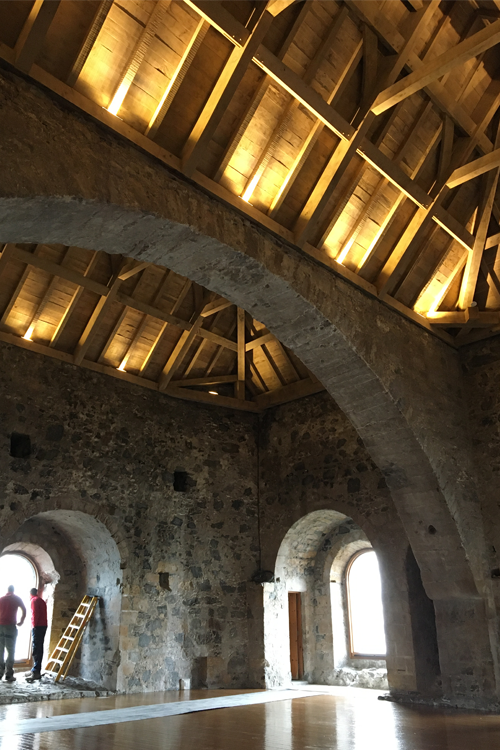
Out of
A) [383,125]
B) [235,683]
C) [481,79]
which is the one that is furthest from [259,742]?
[481,79]

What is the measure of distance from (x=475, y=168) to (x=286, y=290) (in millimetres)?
2262

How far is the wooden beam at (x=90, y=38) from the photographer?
3.91m

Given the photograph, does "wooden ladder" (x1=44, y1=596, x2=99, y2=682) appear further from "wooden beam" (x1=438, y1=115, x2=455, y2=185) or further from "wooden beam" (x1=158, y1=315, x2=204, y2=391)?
"wooden beam" (x1=438, y1=115, x2=455, y2=185)

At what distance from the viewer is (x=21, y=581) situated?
28.0 feet

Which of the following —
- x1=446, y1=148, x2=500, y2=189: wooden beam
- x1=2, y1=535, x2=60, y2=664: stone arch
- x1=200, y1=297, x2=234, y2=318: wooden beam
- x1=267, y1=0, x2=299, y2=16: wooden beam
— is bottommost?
x1=2, y1=535, x2=60, y2=664: stone arch

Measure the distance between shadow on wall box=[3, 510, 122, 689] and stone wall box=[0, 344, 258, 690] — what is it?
2cm

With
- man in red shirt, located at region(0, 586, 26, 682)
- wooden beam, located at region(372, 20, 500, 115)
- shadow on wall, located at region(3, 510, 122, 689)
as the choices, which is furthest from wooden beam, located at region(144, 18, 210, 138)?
man in red shirt, located at region(0, 586, 26, 682)

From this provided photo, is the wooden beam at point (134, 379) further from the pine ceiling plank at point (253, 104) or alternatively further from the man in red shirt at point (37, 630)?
the pine ceiling plank at point (253, 104)

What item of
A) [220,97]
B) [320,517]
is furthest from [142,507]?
[220,97]

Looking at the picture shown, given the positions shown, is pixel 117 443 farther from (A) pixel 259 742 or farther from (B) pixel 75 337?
(A) pixel 259 742

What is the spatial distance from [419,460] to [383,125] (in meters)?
3.31

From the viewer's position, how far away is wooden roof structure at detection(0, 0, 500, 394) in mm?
4105

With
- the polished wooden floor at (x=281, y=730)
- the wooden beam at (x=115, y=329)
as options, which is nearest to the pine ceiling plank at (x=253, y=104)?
the wooden beam at (x=115, y=329)

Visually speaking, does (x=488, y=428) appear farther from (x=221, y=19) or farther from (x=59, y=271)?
(x=59, y=271)
